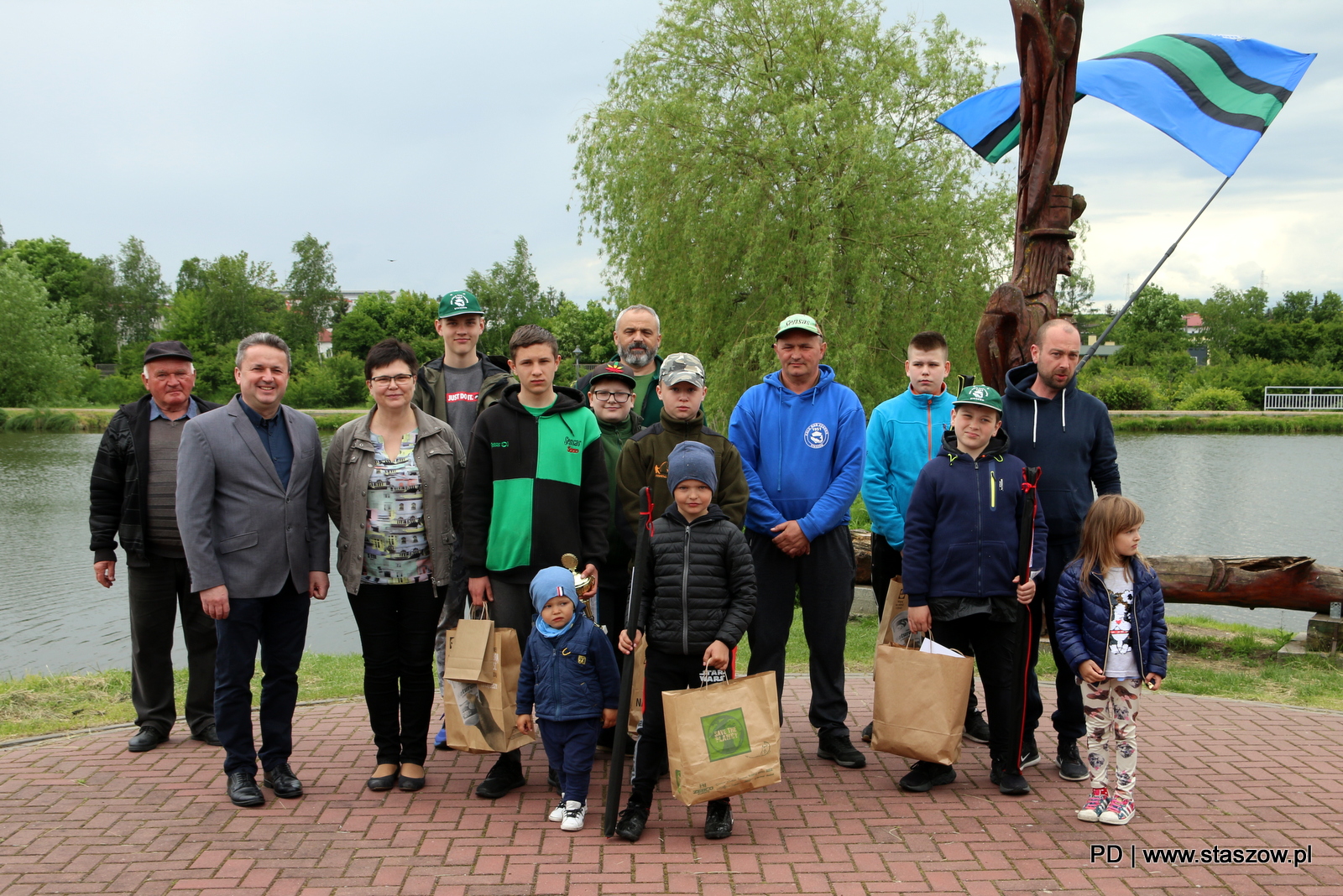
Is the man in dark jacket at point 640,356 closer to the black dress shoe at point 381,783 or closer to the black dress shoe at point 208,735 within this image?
the black dress shoe at point 381,783

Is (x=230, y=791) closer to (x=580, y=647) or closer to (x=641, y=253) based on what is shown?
(x=580, y=647)

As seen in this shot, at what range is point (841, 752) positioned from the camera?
4.55m

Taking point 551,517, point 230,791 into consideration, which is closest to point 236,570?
point 230,791

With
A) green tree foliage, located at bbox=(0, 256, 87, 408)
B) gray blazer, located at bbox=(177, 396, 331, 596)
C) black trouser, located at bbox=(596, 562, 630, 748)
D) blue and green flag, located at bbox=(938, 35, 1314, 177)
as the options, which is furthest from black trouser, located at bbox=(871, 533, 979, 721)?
green tree foliage, located at bbox=(0, 256, 87, 408)

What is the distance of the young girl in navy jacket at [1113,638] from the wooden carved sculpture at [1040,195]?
2.71 m

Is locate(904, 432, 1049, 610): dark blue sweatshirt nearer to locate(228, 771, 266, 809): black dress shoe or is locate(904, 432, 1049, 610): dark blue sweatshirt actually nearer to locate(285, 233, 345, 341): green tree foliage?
locate(228, 771, 266, 809): black dress shoe

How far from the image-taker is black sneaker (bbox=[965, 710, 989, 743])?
490 centimetres

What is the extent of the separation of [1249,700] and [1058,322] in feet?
9.35

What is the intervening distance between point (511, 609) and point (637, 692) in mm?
672

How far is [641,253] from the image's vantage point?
54.1ft

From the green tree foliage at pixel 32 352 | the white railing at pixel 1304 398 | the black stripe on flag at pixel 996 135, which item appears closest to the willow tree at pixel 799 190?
the black stripe on flag at pixel 996 135

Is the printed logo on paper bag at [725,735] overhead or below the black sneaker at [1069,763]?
overhead

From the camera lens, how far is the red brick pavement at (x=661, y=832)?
3.36m

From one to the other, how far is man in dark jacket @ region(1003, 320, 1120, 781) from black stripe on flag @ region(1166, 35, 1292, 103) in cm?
358
